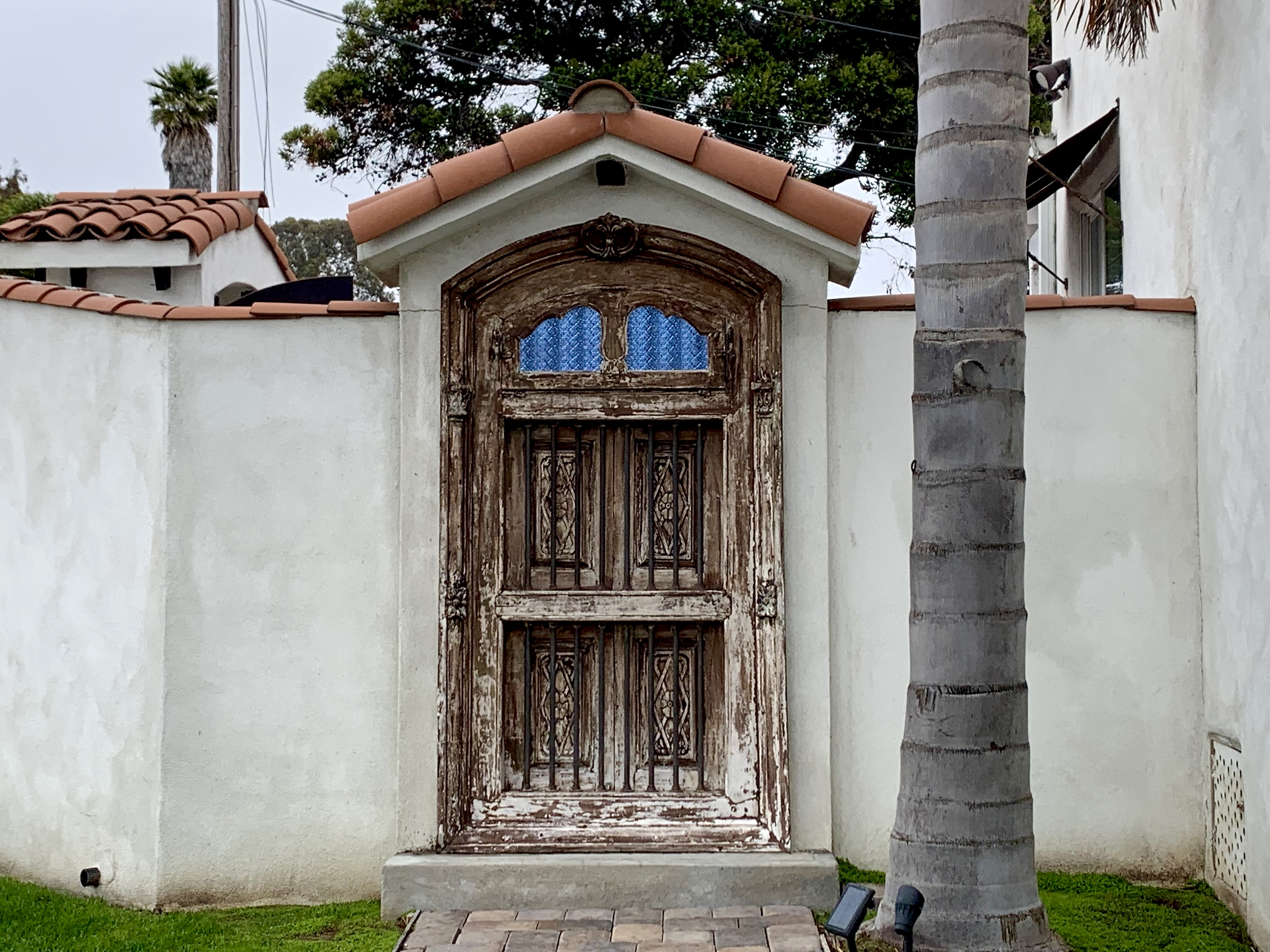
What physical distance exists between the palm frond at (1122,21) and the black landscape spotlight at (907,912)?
440cm

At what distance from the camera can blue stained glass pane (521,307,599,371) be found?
18.9 ft

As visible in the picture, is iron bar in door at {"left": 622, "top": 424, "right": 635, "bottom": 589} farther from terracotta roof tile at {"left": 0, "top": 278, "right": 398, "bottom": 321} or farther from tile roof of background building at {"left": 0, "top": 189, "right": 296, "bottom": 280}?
tile roof of background building at {"left": 0, "top": 189, "right": 296, "bottom": 280}

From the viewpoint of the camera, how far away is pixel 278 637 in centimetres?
573

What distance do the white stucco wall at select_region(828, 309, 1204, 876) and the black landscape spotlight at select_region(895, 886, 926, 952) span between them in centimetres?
184

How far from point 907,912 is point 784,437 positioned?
234cm

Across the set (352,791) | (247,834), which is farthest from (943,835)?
(247,834)

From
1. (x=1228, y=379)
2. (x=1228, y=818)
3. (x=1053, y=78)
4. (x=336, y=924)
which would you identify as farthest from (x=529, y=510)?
(x=1053, y=78)

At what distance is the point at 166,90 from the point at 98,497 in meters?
11.6

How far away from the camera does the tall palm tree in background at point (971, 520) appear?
4496mm

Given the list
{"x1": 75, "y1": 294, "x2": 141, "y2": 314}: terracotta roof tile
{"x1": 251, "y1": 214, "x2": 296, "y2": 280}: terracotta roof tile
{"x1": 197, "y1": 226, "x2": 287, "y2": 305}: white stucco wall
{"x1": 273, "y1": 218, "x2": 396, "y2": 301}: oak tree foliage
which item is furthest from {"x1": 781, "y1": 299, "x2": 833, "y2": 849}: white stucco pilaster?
{"x1": 273, "y1": 218, "x2": 396, "y2": 301}: oak tree foliage

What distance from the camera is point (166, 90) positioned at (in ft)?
52.1

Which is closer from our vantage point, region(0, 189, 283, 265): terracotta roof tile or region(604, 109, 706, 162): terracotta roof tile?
region(604, 109, 706, 162): terracotta roof tile

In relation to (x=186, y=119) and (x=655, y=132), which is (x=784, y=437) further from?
(x=186, y=119)

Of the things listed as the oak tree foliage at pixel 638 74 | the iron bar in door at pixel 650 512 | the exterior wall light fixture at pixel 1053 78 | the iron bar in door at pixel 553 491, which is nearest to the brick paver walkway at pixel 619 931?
the iron bar in door at pixel 553 491
